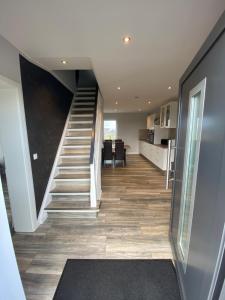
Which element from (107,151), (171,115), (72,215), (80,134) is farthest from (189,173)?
(107,151)

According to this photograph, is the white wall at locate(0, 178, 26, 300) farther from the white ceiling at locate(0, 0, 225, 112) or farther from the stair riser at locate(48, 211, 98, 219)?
the stair riser at locate(48, 211, 98, 219)

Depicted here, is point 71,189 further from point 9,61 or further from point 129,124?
point 129,124

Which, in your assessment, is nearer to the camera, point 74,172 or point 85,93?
point 74,172

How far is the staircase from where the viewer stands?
9.50 ft

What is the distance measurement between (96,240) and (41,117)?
2203mm

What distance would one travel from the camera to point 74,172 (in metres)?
3.58

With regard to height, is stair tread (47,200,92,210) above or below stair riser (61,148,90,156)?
below

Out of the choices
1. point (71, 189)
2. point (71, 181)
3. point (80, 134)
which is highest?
point (80, 134)

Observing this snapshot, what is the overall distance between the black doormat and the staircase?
104 centimetres

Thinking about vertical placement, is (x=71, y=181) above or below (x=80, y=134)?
below

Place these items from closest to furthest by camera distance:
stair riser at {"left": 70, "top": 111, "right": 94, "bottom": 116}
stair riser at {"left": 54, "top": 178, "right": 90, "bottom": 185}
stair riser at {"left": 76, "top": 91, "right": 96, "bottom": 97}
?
stair riser at {"left": 54, "top": 178, "right": 90, "bottom": 185}
stair riser at {"left": 70, "top": 111, "right": 94, "bottom": 116}
stair riser at {"left": 76, "top": 91, "right": 96, "bottom": 97}

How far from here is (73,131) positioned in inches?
173

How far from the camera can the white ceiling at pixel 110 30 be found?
1.35 metres

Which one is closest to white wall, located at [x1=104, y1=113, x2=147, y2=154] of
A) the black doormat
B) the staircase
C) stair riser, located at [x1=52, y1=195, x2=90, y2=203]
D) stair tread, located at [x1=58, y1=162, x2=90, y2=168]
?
the staircase
